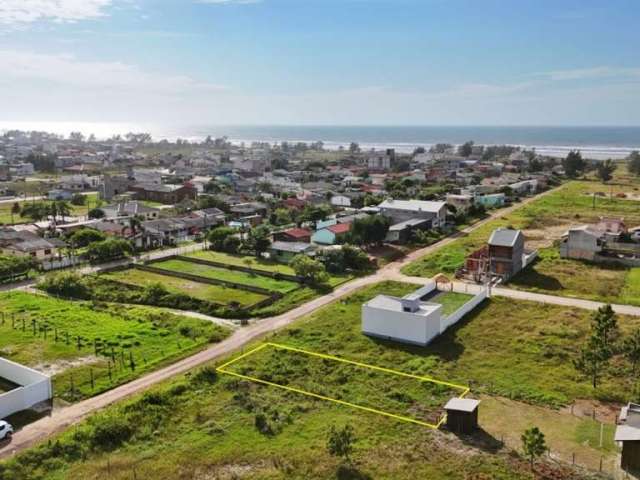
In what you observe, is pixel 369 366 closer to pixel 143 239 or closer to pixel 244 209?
pixel 143 239

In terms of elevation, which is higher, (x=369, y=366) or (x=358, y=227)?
(x=358, y=227)

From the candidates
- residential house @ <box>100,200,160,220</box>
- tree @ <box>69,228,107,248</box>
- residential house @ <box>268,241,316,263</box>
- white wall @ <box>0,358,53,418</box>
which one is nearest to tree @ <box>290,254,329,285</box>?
residential house @ <box>268,241,316,263</box>

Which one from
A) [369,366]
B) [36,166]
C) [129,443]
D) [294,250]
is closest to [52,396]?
[129,443]

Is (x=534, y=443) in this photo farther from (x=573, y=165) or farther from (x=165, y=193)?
(x=573, y=165)

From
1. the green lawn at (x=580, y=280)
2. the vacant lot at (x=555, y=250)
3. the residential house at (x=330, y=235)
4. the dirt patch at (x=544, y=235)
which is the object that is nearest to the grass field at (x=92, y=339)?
the vacant lot at (x=555, y=250)

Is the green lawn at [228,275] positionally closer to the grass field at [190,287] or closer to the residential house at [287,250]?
the grass field at [190,287]
